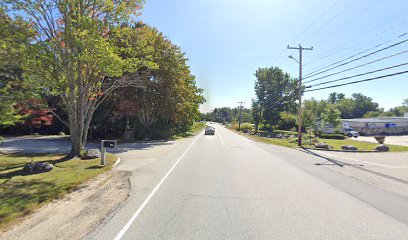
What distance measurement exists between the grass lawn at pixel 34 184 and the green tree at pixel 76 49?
11.0 feet

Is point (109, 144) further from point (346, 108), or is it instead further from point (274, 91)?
point (346, 108)

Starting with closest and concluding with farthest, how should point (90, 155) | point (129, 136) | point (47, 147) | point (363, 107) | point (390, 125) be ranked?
point (90, 155) → point (47, 147) → point (129, 136) → point (390, 125) → point (363, 107)

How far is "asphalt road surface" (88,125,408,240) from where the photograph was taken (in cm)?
515

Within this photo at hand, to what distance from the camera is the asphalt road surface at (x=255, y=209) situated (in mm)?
5152

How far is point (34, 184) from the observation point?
9.15 m

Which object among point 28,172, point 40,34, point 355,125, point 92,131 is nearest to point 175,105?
point 92,131

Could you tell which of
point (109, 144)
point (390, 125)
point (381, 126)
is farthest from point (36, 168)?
point (390, 125)

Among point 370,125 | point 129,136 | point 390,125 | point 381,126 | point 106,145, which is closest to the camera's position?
point 106,145

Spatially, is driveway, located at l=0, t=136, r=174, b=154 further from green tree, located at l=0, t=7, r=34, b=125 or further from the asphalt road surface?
the asphalt road surface

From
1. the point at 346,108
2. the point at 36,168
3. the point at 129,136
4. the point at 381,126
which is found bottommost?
the point at 36,168

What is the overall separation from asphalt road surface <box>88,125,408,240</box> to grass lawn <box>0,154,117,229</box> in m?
2.15

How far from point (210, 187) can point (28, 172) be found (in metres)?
7.56

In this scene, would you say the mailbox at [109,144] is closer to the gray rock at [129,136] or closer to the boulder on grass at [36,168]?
the boulder on grass at [36,168]

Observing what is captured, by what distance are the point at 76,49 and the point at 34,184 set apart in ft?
23.1
